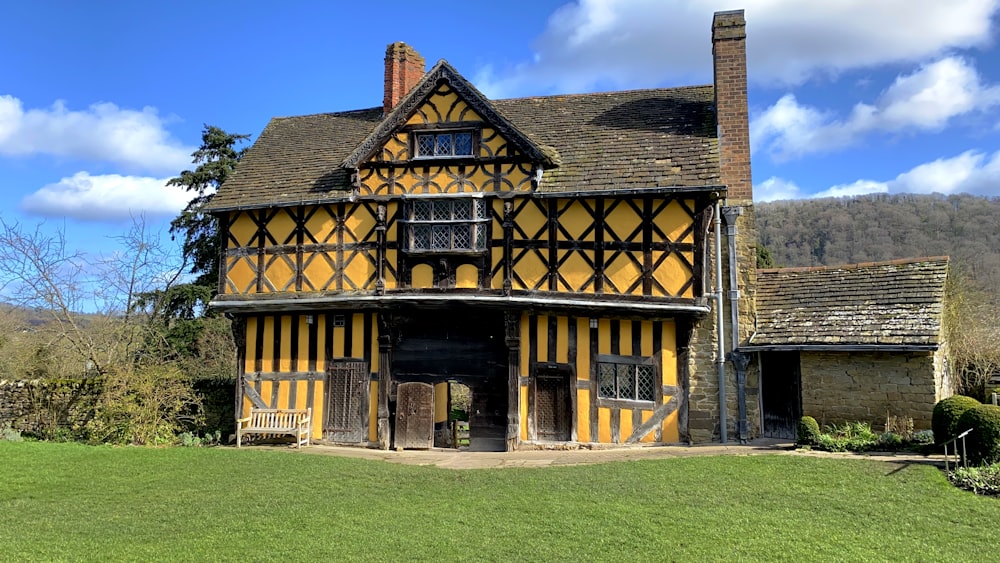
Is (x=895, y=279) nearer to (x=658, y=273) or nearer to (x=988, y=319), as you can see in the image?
(x=658, y=273)

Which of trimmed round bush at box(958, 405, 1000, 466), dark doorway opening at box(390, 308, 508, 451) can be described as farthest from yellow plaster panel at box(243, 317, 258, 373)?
trimmed round bush at box(958, 405, 1000, 466)

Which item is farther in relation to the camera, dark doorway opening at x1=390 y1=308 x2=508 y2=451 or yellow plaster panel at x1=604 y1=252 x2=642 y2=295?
dark doorway opening at x1=390 y1=308 x2=508 y2=451

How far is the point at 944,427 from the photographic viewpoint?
1145cm

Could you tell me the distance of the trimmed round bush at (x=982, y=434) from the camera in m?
10.5

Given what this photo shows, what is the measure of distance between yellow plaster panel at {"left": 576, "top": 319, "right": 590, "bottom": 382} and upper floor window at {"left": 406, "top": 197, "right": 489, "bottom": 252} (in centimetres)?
283

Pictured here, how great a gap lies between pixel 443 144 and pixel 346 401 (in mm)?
6559

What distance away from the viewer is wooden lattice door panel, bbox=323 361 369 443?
1642cm

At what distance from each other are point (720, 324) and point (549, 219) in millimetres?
4401

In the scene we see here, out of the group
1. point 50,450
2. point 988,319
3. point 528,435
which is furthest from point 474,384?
point 988,319

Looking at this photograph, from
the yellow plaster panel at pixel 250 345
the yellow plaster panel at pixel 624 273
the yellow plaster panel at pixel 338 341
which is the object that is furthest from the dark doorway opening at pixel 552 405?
the yellow plaster panel at pixel 250 345

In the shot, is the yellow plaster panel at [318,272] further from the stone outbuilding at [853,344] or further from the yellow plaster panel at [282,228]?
the stone outbuilding at [853,344]

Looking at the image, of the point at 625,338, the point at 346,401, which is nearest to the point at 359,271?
the point at 346,401

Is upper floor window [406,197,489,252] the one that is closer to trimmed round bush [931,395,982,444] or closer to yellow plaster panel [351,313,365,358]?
yellow plaster panel [351,313,365,358]

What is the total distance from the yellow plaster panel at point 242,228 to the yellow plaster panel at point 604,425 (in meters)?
9.48
